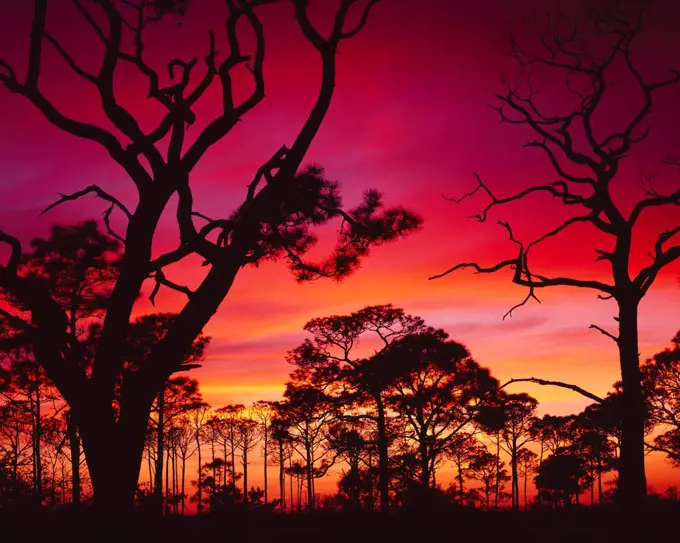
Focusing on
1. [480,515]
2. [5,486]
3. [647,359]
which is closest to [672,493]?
[480,515]

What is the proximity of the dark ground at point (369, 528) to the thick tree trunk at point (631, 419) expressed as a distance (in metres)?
0.34

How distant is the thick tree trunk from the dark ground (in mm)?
345

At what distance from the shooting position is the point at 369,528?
7.95m

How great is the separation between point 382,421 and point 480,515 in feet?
62.6

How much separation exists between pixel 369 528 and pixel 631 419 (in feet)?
13.1

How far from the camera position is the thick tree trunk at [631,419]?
28.7 ft

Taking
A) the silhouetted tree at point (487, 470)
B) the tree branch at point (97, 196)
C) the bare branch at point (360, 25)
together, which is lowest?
the silhouetted tree at point (487, 470)

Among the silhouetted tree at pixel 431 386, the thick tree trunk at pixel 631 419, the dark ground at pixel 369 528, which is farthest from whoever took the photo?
the silhouetted tree at pixel 431 386

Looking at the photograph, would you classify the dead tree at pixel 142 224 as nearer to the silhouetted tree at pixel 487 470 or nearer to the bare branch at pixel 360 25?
the bare branch at pixel 360 25

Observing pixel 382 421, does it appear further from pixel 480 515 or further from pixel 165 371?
pixel 165 371

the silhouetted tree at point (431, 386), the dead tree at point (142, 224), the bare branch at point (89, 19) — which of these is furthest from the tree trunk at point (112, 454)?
the silhouetted tree at point (431, 386)

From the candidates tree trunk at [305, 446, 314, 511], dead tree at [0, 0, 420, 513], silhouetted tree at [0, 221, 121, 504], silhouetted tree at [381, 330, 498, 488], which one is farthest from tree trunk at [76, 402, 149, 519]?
tree trunk at [305, 446, 314, 511]

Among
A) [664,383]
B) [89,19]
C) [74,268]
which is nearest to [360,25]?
[89,19]

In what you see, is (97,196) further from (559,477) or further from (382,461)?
(559,477)
